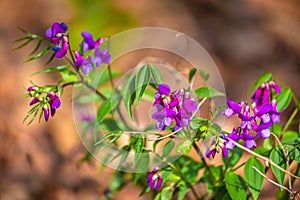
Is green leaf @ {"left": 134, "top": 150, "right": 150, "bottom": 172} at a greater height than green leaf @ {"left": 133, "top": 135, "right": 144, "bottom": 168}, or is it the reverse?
green leaf @ {"left": 133, "top": 135, "right": 144, "bottom": 168}

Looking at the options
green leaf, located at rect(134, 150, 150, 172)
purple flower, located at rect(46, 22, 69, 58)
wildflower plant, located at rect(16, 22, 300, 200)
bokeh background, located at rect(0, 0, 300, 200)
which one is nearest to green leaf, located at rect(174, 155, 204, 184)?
wildflower plant, located at rect(16, 22, 300, 200)

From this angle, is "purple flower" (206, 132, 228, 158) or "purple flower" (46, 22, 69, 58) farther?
"purple flower" (46, 22, 69, 58)

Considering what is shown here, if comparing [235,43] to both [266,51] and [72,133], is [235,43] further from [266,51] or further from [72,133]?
[72,133]

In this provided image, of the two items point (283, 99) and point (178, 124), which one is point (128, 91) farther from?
point (283, 99)

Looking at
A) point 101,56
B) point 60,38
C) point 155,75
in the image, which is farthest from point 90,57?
point 155,75

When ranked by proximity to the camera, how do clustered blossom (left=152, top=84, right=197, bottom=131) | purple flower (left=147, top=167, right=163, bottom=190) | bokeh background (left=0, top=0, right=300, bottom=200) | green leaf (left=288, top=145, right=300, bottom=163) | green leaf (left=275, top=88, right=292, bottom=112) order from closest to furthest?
clustered blossom (left=152, top=84, right=197, bottom=131), green leaf (left=288, top=145, right=300, bottom=163), purple flower (left=147, top=167, right=163, bottom=190), green leaf (left=275, top=88, right=292, bottom=112), bokeh background (left=0, top=0, right=300, bottom=200)

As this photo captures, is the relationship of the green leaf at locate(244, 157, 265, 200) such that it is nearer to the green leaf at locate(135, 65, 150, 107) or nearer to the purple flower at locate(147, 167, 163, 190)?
the purple flower at locate(147, 167, 163, 190)
